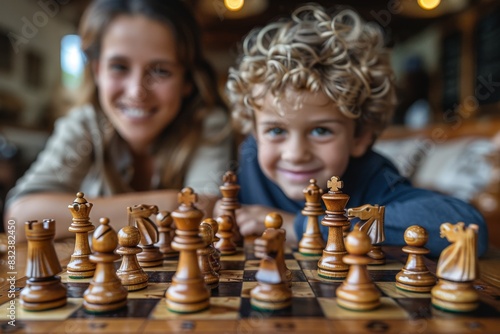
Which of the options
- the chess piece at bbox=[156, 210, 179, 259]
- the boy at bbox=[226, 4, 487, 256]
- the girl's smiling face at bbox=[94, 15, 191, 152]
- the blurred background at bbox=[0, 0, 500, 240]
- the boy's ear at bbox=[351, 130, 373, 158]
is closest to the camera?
the chess piece at bbox=[156, 210, 179, 259]

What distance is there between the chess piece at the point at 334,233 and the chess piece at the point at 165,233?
1.26ft

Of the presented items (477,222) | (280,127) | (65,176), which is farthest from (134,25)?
(477,222)

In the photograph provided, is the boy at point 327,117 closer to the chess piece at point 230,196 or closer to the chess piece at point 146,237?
the chess piece at point 230,196

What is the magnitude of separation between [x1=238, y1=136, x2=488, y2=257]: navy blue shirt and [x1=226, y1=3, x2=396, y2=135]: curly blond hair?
164 mm

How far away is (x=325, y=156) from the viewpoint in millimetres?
1281

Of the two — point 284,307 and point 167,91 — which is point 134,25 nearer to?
point 167,91

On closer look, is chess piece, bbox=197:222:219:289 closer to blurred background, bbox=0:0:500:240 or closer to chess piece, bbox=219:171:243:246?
chess piece, bbox=219:171:243:246

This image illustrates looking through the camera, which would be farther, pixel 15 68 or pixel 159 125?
pixel 15 68

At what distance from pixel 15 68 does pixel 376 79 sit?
472 cm

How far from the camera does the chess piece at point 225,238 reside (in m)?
1.06

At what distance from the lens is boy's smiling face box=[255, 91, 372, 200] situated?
1.22 metres

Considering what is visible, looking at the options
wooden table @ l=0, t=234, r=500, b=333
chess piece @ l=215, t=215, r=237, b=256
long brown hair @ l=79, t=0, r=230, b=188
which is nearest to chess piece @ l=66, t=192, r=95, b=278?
wooden table @ l=0, t=234, r=500, b=333

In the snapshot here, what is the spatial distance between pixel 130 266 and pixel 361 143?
0.93 metres

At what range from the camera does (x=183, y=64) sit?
190cm
